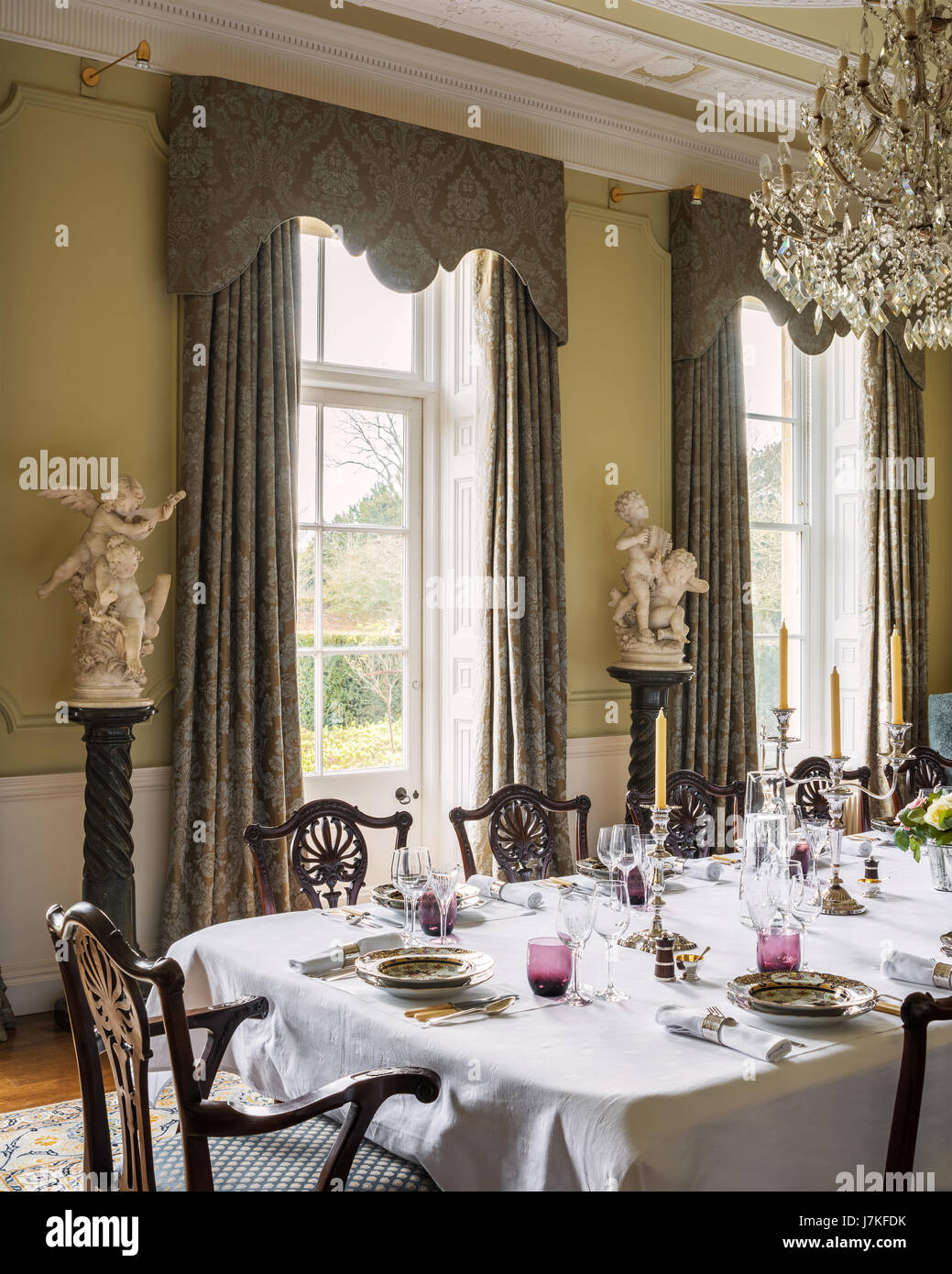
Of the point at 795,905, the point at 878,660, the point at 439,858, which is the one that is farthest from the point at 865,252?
the point at 878,660

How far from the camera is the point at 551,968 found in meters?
2.17

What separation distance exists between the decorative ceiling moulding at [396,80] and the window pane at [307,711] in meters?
2.23

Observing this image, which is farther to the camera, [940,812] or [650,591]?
[650,591]

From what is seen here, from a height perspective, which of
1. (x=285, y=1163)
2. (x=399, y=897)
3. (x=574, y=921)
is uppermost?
(x=574, y=921)

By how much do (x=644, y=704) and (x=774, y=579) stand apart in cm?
162

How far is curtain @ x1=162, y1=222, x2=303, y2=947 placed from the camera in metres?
4.35

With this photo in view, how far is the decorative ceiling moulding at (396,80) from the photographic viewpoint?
14.1ft

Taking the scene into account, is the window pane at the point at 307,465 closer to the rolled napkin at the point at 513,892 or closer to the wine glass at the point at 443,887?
the rolled napkin at the point at 513,892

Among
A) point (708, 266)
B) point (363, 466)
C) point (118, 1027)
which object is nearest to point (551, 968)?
point (118, 1027)

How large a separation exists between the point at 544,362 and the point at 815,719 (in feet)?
8.96

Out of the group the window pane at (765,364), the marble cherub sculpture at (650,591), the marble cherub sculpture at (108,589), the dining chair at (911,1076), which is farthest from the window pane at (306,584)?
the dining chair at (911,1076)

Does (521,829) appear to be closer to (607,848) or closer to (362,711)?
(607,848)

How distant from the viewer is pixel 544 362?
Result: 211 inches
